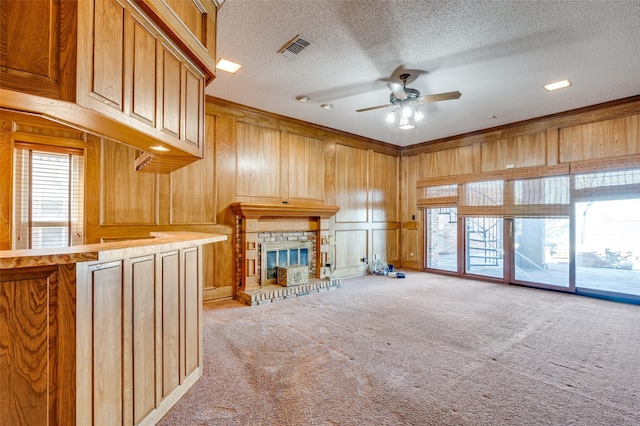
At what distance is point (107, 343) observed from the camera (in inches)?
60.5

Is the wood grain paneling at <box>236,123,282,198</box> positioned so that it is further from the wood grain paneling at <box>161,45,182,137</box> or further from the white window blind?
the wood grain paneling at <box>161,45,182,137</box>

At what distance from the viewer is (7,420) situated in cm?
126

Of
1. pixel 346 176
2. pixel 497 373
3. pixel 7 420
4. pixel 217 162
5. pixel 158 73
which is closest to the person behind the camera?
pixel 7 420

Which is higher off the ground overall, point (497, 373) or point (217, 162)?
point (217, 162)

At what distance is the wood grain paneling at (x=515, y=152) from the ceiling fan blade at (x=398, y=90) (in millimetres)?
2985

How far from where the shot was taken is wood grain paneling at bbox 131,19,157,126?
6.33 ft

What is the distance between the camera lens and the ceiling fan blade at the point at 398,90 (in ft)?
12.6

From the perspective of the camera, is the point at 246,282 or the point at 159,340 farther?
the point at 246,282

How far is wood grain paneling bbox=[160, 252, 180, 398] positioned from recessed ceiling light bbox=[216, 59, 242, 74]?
237 centimetres

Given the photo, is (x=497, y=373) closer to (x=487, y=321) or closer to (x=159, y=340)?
(x=487, y=321)

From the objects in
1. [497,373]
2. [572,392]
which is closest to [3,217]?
[497,373]

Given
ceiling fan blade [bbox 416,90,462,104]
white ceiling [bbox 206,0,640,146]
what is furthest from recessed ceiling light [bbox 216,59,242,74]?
ceiling fan blade [bbox 416,90,462,104]

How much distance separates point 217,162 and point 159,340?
127 inches

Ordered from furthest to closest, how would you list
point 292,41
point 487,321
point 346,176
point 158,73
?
point 346,176
point 487,321
point 292,41
point 158,73
